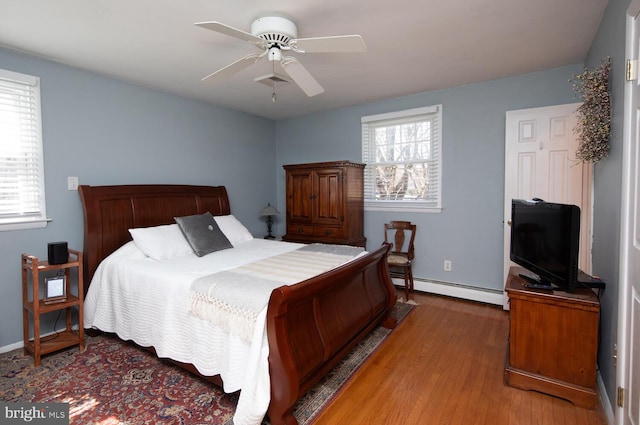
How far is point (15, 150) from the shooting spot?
8.72 ft

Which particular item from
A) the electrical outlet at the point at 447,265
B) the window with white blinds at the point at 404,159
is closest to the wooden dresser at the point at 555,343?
the electrical outlet at the point at 447,265

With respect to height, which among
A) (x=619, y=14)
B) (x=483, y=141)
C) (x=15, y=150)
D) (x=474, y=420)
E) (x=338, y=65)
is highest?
(x=338, y=65)

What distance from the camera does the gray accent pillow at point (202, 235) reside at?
3080 mm

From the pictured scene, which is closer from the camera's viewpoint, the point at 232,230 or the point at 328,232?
the point at 232,230

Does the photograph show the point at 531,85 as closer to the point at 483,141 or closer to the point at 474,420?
the point at 483,141

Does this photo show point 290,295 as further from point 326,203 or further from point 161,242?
point 326,203

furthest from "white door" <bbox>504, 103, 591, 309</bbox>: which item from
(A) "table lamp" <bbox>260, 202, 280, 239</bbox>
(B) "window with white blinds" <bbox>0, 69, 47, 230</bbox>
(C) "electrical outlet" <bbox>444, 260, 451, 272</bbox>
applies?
(B) "window with white blinds" <bbox>0, 69, 47, 230</bbox>

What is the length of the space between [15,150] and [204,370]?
2.44m

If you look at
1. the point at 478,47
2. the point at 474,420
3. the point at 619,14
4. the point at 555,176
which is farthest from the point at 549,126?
the point at 474,420

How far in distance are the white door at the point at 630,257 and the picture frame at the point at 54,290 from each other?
372 centimetres

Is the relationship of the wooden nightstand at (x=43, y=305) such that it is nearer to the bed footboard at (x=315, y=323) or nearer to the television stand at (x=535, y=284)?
the bed footboard at (x=315, y=323)

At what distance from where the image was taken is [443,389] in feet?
6.93

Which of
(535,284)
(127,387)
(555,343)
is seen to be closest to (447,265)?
(535,284)

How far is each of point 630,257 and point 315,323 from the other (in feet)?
5.44
